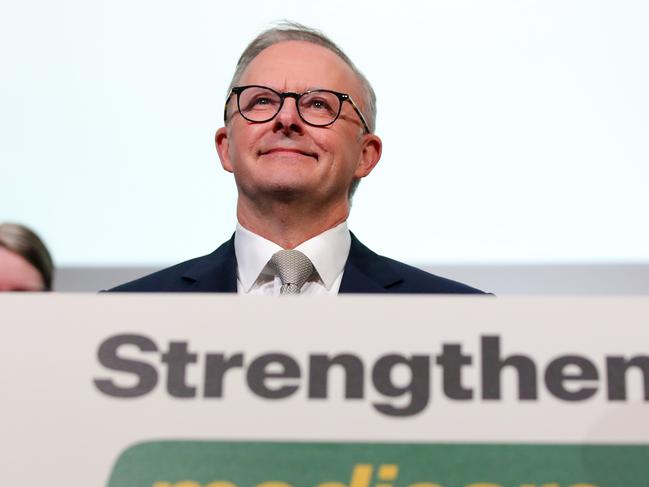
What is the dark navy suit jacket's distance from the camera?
4.03 ft

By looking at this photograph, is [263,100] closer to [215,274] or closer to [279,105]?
[279,105]

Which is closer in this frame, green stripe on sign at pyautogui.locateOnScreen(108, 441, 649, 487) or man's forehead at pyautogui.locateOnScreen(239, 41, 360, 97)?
green stripe on sign at pyautogui.locateOnScreen(108, 441, 649, 487)

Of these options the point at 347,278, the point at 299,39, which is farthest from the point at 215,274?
the point at 299,39

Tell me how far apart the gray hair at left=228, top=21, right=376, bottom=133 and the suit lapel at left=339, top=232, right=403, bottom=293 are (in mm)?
201

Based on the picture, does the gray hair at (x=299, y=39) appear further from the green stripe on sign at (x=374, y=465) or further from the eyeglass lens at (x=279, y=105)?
the green stripe on sign at (x=374, y=465)

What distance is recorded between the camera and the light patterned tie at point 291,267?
47.3 inches

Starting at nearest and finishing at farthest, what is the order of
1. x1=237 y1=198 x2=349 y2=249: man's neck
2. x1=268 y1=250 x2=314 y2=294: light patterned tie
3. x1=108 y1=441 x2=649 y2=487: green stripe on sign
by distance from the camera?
x1=108 y1=441 x2=649 y2=487: green stripe on sign
x1=268 y1=250 x2=314 y2=294: light patterned tie
x1=237 y1=198 x2=349 y2=249: man's neck

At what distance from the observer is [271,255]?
4.07 feet

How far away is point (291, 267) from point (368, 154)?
0.94 feet

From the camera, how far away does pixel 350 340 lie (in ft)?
2.15

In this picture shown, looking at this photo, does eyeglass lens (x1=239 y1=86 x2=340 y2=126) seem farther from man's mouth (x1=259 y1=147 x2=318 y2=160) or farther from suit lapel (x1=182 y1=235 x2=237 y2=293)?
suit lapel (x1=182 y1=235 x2=237 y2=293)

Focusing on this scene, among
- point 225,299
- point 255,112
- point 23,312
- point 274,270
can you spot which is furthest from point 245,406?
point 255,112

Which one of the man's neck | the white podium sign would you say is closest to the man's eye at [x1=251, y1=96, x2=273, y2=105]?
the man's neck

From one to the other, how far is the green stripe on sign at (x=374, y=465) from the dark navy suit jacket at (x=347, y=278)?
0.58 metres
